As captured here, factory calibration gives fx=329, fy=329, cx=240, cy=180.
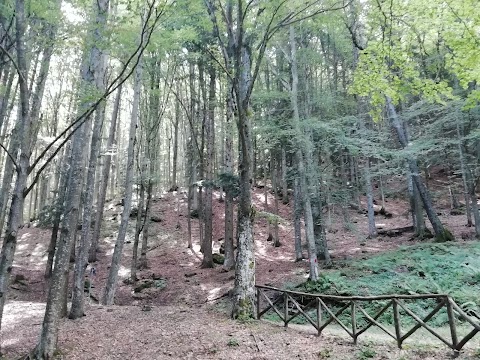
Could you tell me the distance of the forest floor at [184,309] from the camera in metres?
5.90

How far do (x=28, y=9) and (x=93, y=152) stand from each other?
3727 mm

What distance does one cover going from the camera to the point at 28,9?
6711 mm

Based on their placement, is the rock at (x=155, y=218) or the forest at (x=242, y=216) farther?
the rock at (x=155, y=218)

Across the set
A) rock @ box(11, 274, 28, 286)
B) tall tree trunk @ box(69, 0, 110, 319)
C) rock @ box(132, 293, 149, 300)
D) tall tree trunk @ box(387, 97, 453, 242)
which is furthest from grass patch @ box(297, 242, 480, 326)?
rock @ box(11, 274, 28, 286)

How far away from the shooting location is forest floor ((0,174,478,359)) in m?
5.90

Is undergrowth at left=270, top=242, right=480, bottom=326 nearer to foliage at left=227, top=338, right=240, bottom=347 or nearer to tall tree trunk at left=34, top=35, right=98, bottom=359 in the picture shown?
foliage at left=227, top=338, right=240, bottom=347

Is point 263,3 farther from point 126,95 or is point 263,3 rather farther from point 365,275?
point 126,95

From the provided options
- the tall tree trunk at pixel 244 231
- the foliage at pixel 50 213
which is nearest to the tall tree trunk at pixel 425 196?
the tall tree trunk at pixel 244 231

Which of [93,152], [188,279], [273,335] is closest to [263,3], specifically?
[93,152]

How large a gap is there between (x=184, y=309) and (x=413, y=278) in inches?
259

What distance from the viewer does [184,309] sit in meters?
9.35

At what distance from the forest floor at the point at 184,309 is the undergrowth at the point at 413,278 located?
1.45 meters

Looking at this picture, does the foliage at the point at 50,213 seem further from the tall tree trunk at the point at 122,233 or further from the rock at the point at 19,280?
the tall tree trunk at the point at 122,233

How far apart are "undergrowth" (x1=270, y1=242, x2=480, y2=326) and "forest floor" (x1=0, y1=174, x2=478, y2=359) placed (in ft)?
4.75
